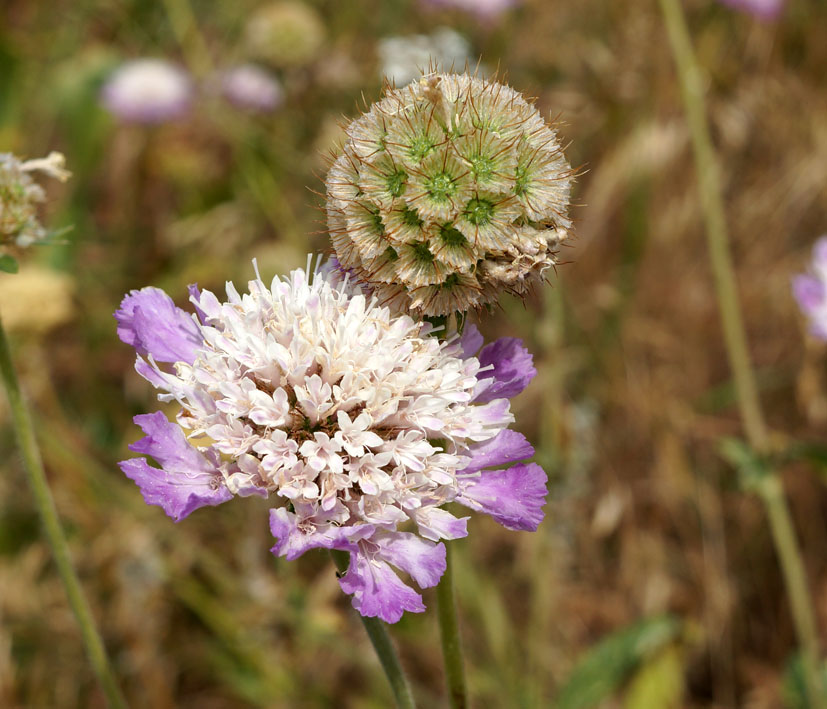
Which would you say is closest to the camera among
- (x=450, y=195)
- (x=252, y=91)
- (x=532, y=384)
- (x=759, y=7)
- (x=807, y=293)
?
(x=450, y=195)

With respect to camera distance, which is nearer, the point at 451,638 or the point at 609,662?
the point at 451,638

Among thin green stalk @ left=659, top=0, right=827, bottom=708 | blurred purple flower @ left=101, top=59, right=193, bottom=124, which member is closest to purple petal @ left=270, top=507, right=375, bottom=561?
thin green stalk @ left=659, top=0, right=827, bottom=708

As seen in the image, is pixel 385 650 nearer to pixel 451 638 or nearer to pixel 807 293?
pixel 451 638

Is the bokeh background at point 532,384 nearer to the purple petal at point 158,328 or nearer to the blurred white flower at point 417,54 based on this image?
the blurred white flower at point 417,54

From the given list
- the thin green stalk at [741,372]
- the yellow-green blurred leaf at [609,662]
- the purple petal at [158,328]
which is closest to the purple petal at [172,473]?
the purple petal at [158,328]

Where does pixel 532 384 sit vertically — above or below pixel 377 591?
above

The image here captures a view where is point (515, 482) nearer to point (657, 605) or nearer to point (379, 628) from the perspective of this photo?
point (379, 628)

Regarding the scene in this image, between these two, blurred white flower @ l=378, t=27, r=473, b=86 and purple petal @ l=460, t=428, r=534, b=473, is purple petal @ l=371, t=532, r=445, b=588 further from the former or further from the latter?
blurred white flower @ l=378, t=27, r=473, b=86

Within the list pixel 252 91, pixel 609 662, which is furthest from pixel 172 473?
pixel 252 91
